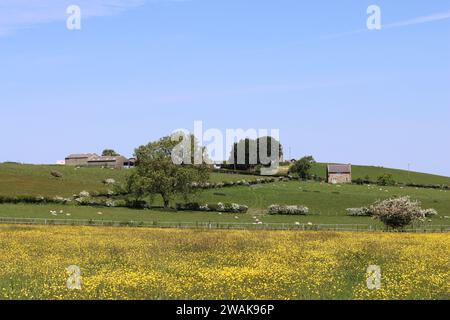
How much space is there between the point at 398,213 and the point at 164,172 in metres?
42.8

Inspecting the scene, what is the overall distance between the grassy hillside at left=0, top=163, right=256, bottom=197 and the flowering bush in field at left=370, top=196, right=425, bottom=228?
57912mm

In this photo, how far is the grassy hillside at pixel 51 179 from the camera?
342ft

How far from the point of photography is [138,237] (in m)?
45.4

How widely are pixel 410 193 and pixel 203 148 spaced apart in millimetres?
57008

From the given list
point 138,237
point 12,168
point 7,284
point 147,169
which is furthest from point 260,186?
point 7,284

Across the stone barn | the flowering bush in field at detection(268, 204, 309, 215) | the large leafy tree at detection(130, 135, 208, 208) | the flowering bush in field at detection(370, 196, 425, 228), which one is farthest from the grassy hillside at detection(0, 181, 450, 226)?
the stone barn

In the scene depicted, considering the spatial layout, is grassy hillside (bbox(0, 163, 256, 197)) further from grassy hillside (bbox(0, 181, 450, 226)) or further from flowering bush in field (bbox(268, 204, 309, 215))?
flowering bush in field (bbox(268, 204, 309, 215))

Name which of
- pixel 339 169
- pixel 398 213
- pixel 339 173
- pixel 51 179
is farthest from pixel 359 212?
pixel 339 169

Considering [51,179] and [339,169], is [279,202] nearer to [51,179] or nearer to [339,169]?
[51,179]

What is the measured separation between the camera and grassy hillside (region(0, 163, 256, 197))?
10432 cm

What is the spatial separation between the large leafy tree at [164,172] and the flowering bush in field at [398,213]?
37959mm

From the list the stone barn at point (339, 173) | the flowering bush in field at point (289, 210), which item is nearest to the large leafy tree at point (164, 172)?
the flowering bush in field at point (289, 210)

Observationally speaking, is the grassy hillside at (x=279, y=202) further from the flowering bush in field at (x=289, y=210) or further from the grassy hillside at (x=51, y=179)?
the grassy hillside at (x=51, y=179)

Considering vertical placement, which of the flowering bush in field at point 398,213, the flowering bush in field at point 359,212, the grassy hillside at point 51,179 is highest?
the grassy hillside at point 51,179
